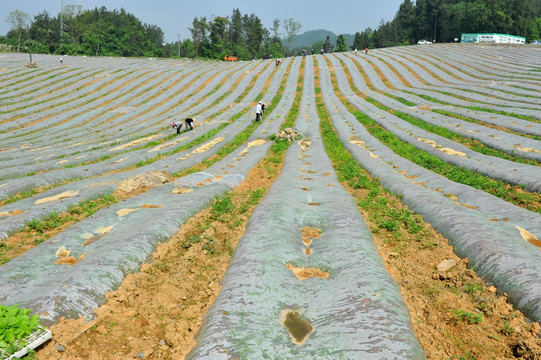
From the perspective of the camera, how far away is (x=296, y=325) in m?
5.06

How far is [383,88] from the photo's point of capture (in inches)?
1810

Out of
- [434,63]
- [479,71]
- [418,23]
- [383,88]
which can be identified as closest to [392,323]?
[383,88]

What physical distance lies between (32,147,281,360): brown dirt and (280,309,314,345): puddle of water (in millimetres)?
1671

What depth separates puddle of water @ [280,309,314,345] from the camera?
475 centimetres

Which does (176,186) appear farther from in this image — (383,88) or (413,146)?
(383,88)

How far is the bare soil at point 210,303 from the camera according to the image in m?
4.79

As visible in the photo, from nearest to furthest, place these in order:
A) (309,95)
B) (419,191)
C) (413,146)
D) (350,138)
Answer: (419,191) < (413,146) < (350,138) < (309,95)

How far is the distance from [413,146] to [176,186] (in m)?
16.1

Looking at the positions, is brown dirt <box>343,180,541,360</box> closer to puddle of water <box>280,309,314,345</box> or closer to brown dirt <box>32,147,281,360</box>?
puddle of water <box>280,309,314,345</box>

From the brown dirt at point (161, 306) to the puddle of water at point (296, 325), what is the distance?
1671 millimetres

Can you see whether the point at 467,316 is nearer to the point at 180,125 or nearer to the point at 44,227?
the point at 44,227

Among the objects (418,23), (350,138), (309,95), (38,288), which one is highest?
(418,23)

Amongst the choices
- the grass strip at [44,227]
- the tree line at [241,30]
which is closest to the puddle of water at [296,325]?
the grass strip at [44,227]

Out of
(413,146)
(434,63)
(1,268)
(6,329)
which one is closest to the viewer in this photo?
(6,329)
